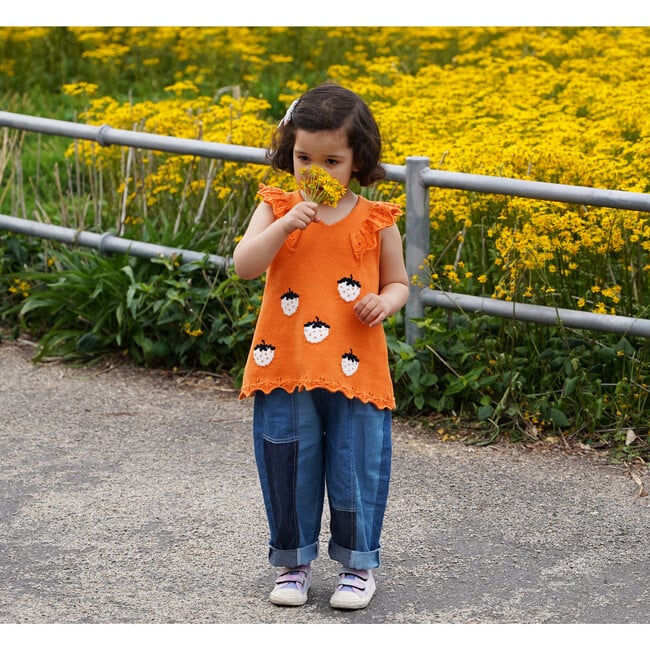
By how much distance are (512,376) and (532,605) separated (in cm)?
139

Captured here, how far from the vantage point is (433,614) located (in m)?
3.12

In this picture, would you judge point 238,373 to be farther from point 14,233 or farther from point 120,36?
point 120,36

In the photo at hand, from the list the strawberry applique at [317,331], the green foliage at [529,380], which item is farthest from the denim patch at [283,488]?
the green foliage at [529,380]

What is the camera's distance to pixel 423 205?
180 inches

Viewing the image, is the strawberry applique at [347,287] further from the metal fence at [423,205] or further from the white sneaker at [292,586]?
the metal fence at [423,205]

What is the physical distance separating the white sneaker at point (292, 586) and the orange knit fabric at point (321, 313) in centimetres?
51

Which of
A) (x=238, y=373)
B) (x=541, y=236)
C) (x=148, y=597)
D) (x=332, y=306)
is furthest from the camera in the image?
(x=238, y=373)

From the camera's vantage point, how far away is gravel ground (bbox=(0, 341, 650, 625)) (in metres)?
3.16

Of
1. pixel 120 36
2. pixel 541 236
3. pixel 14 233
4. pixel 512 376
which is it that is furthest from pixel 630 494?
pixel 120 36

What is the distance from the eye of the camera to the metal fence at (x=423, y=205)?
4.21 metres

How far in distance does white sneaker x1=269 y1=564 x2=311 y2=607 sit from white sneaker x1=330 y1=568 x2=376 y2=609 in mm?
80

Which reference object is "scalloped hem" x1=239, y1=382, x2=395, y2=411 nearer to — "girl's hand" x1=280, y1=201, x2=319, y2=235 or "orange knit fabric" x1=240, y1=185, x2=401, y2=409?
"orange knit fabric" x1=240, y1=185, x2=401, y2=409

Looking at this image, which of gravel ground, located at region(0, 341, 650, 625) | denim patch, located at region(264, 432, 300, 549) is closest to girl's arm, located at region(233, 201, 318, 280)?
denim patch, located at region(264, 432, 300, 549)

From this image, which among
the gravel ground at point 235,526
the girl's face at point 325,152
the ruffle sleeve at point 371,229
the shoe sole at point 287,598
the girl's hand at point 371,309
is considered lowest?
the gravel ground at point 235,526
